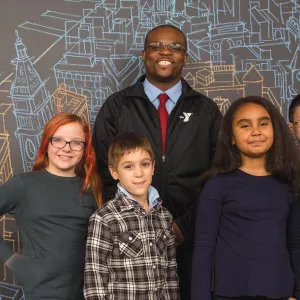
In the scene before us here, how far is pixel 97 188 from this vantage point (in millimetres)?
2084

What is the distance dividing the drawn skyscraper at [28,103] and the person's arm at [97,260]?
104 centimetres

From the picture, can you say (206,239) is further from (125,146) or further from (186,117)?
(186,117)

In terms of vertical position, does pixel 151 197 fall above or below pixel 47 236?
above

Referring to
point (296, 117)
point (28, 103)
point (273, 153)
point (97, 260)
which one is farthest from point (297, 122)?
point (28, 103)

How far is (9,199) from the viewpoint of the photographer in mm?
1916

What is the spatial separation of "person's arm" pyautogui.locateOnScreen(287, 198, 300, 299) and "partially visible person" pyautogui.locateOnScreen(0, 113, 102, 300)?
0.80 metres

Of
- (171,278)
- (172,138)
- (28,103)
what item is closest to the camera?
(171,278)

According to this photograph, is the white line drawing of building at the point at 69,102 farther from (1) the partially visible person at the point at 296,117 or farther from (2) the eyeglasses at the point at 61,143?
(1) the partially visible person at the point at 296,117

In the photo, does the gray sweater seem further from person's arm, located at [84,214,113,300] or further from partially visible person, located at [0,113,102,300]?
person's arm, located at [84,214,113,300]

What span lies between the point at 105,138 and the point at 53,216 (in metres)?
0.52

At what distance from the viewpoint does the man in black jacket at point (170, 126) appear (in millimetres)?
2283

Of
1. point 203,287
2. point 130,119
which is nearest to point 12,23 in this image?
point 130,119

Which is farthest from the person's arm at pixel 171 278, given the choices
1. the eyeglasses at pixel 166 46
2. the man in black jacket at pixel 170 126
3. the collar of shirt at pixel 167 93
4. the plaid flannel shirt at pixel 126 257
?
the eyeglasses at pixel 166 46

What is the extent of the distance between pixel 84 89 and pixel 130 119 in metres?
0.54
